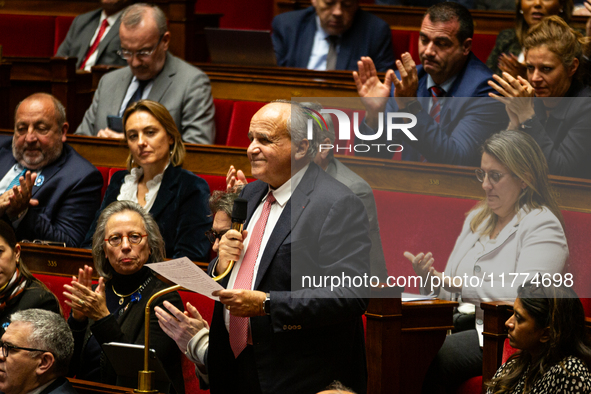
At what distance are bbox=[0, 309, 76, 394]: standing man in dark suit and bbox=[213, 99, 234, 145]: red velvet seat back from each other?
1063 mm

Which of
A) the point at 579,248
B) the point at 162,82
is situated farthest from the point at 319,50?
the point at 579,248

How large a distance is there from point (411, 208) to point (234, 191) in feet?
1.08

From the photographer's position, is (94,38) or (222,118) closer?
(222,118)

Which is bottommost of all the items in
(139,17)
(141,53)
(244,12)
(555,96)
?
(555,96)

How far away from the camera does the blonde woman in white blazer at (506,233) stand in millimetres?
1214

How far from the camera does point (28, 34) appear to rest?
3020mm

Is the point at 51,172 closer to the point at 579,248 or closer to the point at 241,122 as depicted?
the point at 241,122

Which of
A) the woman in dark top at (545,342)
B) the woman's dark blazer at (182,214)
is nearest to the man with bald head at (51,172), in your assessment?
the woman's dark blazer at (182,214)

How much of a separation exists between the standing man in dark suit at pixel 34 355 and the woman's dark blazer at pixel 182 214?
43 cm

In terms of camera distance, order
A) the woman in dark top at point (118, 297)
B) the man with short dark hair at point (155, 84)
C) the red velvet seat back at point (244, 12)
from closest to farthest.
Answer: the woman in dark top at point (118, 297) < the man with short dark hair at point (155, 84) < the red velvet seat back at point (244, 12)

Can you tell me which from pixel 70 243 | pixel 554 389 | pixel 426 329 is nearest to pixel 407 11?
pixel 70 243

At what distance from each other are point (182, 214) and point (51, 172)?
0.42 meters

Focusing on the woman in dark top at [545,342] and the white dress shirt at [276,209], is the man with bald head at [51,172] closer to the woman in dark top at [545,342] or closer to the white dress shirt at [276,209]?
the white dress shirt at [276,209]

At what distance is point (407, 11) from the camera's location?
2719 millimetres
